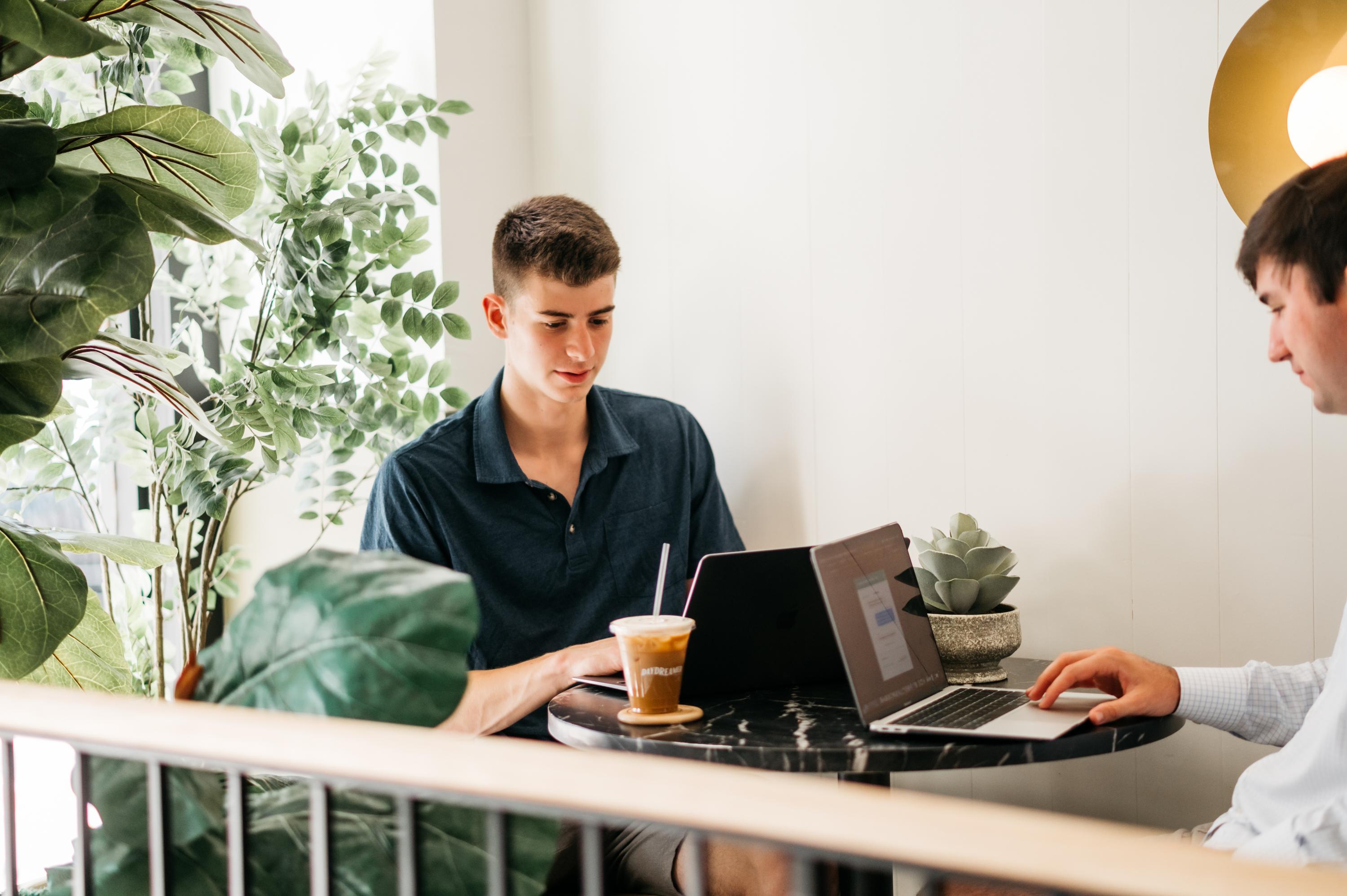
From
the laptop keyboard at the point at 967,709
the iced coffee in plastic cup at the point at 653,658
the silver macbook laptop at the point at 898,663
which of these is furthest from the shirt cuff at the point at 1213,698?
the iced coffee in plastic cup at the point at 653,658

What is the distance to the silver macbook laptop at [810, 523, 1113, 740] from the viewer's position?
1.37m

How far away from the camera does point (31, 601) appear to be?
3.34ft

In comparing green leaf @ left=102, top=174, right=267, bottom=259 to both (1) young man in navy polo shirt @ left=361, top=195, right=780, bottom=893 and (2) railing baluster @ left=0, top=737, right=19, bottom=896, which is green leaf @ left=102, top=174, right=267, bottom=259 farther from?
(1) young man in navy polo shirt @ left=361, top=195, right=780, bottom=893

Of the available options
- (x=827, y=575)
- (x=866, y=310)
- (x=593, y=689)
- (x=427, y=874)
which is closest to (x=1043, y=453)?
(x=866, y=310)

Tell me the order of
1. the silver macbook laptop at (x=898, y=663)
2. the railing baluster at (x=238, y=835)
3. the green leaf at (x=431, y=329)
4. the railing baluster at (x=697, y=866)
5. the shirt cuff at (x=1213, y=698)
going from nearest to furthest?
the railing baluster at (x=697, y=866)
the railing baluster at (x=238, y=835)
the silver macbook laptop at (x=898, y=663)
the shirt cuff at (x=1213, y=698)
the green leaf at (x=431, y=329)

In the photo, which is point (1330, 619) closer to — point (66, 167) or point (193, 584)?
point (66, 167)

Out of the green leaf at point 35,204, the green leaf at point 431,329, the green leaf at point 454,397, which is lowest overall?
the green leaf at point 454,397

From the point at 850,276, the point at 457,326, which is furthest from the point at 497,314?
the point at 850,276

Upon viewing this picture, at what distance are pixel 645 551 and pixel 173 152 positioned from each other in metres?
1.21

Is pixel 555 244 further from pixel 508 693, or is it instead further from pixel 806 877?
pixel 806 877

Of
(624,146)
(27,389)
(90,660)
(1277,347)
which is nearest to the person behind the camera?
(27,389)

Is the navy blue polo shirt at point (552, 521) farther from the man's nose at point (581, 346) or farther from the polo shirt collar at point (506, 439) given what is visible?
the man's nose at point (581, 346)

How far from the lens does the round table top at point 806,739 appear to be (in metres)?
1.29

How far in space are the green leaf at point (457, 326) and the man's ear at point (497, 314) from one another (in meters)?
0.07
